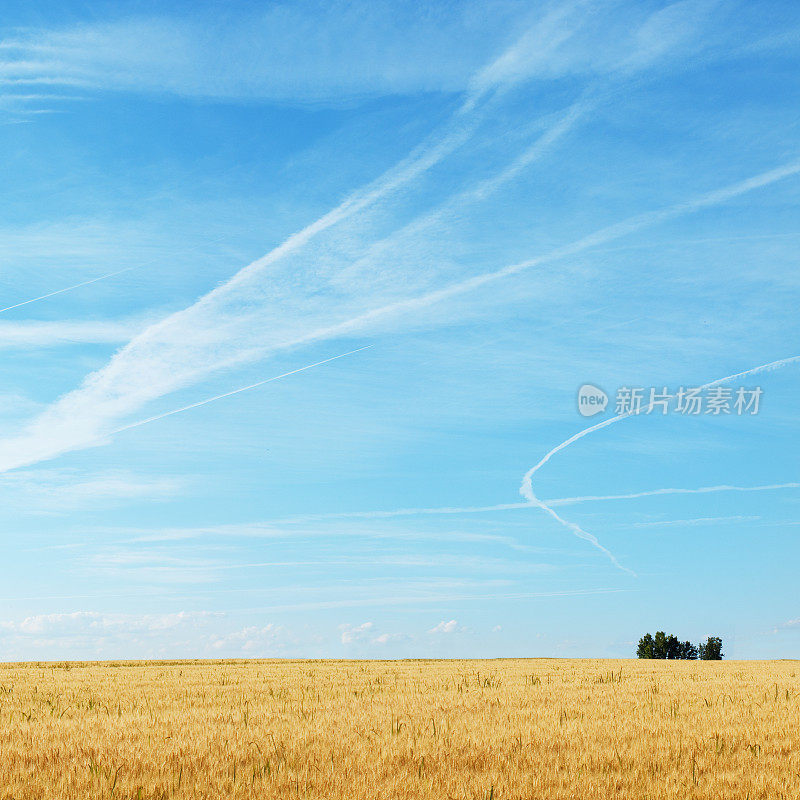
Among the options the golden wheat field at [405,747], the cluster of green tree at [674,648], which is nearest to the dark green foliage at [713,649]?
the cluster of green tree at [674,648]

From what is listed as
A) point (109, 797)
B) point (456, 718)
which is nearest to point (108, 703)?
point (456, 718)

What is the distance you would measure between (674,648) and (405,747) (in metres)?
88.7

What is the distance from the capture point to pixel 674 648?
9050 centimetres

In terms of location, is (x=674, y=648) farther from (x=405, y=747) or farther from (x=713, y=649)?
(x=405, y=747)

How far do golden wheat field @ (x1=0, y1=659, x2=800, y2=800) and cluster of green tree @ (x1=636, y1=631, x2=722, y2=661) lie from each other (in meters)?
78.5

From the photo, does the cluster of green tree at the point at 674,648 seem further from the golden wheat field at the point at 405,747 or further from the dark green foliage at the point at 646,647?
the golden wheat field at the point at 405,747

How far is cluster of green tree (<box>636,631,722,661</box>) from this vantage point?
295 ft

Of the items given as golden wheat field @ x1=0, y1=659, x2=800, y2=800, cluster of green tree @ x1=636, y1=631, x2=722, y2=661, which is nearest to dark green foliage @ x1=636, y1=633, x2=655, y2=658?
cluster of green tree @ x1=636, y1=631, x2=722, y2=661

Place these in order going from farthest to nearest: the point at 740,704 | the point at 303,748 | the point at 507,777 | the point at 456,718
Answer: the point at 740,704, the point at 456,718, the point at 303,748, the point at 507,777

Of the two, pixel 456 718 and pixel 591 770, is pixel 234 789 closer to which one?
pixel 591 770

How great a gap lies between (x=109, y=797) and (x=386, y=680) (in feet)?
51.0

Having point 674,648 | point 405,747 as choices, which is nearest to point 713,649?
point 674,648

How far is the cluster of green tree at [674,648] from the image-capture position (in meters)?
89.8

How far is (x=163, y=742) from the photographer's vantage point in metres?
11.0
